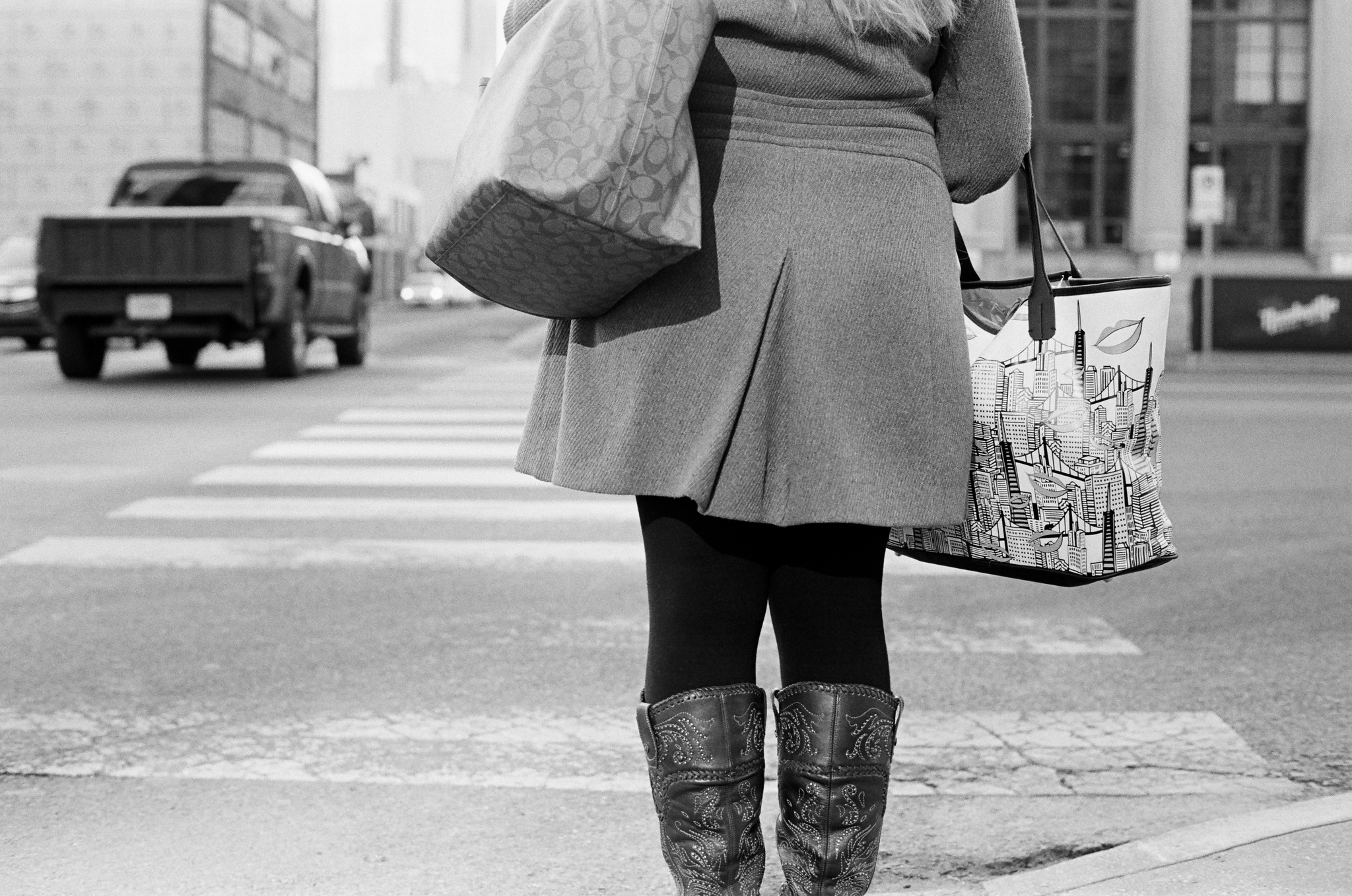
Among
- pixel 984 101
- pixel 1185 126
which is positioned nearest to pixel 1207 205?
pixel 1185 126

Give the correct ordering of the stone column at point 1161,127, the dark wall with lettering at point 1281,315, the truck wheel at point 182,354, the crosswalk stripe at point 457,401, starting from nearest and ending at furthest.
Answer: the crosswalk stripe at point 457,401 → the truck wheel at point 182,354 → the dark wall with lettering at point 1281,315 → the stone column at point 1161,127

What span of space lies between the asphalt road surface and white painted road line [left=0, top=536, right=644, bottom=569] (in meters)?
0.02

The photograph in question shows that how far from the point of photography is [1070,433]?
2.14 metres

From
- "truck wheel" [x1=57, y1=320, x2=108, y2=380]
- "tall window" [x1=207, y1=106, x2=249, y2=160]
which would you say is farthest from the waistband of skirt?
"tall window" [x1=207, y1=106, x2=249, y2=160]

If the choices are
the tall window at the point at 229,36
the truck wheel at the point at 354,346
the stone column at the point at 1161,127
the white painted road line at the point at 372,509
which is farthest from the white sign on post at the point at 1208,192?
the tall window at the point at 229,36

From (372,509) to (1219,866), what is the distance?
5.20 meters

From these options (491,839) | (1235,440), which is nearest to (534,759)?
(491,839)

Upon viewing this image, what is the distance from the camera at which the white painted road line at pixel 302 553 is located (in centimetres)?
606

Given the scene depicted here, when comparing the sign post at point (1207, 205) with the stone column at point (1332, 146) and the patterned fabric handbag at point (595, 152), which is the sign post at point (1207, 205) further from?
the patterned fabric handbag at point (595, 152)

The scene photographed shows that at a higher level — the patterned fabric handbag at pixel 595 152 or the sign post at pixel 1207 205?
the sign post at pixel 1207 205

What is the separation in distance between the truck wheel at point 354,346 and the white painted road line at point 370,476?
818cm

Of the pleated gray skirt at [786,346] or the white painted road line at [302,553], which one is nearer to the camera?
the pleated gray skirt at [786,346]

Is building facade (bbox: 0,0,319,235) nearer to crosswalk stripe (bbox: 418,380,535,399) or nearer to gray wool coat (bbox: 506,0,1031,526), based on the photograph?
crosswalk stripe (bbox: 418,380,535,399)

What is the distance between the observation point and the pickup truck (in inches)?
550
